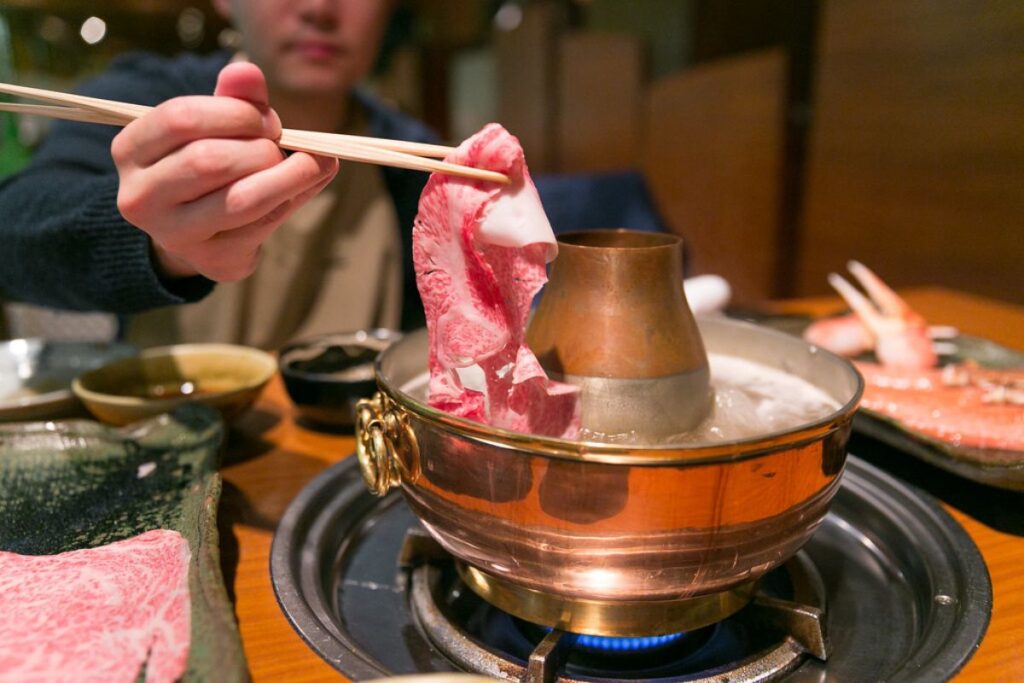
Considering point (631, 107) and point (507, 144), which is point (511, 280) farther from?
point (631, 107)

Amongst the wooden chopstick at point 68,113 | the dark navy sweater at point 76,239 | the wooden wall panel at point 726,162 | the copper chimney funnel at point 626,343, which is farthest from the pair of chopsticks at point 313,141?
the wooden wall panel at point 726,162

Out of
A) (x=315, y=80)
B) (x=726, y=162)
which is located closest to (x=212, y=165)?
(x=315, y=80)

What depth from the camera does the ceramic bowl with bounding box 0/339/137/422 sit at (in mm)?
1438

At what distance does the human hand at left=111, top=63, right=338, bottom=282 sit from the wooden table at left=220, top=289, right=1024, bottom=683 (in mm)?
443

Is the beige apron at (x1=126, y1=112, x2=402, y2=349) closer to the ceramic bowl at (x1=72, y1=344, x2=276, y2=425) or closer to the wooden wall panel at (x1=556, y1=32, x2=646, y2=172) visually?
the ceramic bowl at (x1=72, y1=344, x2=276, y2=425)

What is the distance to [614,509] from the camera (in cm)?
66

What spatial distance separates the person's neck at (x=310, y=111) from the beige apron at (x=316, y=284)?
200 mm

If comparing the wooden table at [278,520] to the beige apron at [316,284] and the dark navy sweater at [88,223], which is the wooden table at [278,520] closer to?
the dark navy sweater at [88,223]

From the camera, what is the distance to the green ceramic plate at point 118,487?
0.82 metres

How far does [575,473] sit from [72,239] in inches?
47.3

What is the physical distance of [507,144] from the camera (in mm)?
758

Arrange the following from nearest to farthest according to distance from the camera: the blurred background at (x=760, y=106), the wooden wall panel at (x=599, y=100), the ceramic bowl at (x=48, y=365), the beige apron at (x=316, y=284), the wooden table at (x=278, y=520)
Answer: the wooden table at (x=278, y=520)
the ceramic bowl at (x=48, y=365)
the beige apron at (x=316, y=284)
the blurred background at (x=760, y=106)
the wooden wall panel at (x=599, y=100)

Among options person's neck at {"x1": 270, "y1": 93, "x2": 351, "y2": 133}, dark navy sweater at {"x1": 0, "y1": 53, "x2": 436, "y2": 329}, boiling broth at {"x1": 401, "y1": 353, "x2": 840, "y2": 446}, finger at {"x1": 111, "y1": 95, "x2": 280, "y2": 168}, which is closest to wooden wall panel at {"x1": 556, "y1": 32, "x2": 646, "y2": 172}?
person's neck at {"x1": 270, "y1": 93, "x2": 351, "y2": 133}

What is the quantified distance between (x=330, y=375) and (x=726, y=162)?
4.06m
